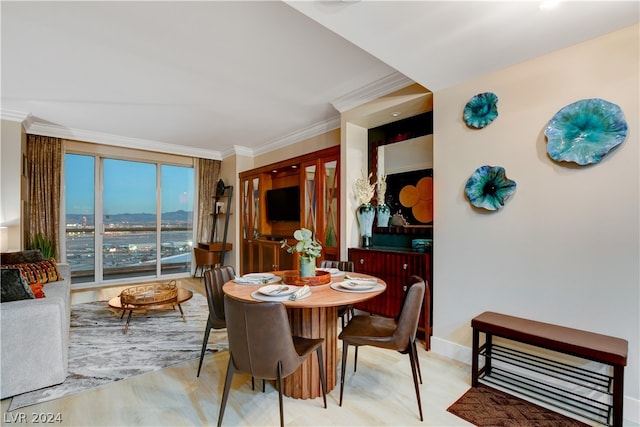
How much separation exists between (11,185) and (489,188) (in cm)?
572

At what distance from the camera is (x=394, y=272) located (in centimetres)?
306

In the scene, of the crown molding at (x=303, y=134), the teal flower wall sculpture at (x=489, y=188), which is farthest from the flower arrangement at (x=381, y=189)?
the crown molding at (x=303, y=134)

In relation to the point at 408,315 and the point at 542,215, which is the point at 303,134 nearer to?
the point at 542,215

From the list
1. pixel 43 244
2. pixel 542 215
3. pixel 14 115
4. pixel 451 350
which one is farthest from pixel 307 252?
pixel 43 244

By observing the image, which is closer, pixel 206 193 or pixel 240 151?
pixel 240 151

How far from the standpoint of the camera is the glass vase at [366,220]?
3.47 m

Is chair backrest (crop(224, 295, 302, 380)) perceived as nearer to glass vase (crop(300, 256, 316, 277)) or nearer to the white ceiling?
glass vase (crop(300, 256, 316, 277))

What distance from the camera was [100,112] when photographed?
4.13 m

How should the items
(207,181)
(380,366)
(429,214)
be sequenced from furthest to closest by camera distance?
(207,181), (429,214), (380,366)

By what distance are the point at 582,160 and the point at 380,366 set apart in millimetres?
2142

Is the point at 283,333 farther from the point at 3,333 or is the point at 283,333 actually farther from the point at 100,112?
the point at 100,112

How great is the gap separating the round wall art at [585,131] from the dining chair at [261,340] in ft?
7.12

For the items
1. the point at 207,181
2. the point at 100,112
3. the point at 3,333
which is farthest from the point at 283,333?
the point at 207,181

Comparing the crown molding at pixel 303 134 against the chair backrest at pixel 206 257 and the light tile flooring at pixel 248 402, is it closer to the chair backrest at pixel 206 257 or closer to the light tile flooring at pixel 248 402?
the chair backrest at pixel 206 257
